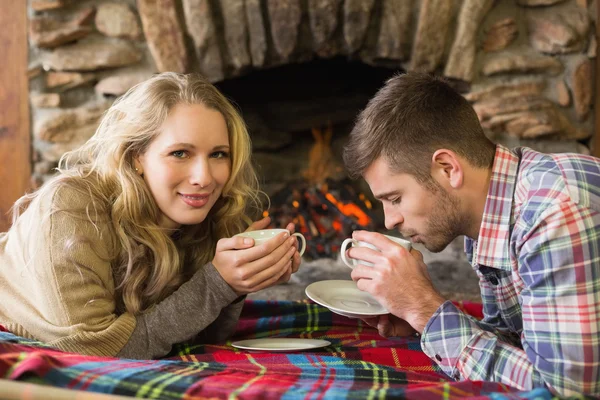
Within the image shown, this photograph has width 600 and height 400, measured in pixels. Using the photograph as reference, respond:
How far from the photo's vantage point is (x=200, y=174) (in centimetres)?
156

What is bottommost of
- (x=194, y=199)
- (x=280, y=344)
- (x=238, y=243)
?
(x=280, y=344)

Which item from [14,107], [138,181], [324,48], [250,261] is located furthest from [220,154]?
[14,107]

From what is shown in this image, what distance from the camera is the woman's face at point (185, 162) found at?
1.56 metres

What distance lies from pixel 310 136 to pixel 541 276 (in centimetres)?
238

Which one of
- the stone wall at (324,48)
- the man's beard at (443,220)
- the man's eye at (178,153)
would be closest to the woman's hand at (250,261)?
the man's eye at (178,153)

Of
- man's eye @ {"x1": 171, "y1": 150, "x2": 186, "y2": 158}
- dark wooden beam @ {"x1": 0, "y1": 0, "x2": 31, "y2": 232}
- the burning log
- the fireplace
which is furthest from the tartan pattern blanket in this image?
dark wooden beam @ {"x1": 0, "y1": 0, "x2": 31, "y2": 232}

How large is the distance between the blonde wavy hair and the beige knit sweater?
45mm

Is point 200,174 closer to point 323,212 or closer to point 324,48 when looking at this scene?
point 324,48

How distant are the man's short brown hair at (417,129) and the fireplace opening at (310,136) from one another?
1471 mm

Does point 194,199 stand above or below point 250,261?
above

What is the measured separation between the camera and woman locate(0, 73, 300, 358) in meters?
1.42

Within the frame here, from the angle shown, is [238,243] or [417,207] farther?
[238,243]

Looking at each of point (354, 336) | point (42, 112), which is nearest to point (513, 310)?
point (354, 336)

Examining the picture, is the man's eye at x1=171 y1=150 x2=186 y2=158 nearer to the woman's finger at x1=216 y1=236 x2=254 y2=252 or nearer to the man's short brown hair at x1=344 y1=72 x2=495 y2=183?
the woman's finger at x1=216 y1=236 x2=254 y2=252
